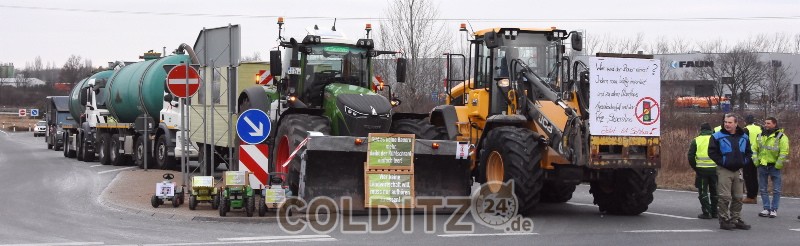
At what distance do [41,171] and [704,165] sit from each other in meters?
19.5

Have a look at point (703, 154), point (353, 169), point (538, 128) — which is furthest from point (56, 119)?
point (703, 154)

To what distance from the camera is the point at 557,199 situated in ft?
61.8

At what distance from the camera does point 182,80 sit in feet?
60.8

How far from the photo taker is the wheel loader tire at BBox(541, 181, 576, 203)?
18.3 metres

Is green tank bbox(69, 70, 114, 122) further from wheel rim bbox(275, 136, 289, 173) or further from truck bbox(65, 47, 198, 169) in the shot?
wheel rim bbox(275, 136, 289, 173)

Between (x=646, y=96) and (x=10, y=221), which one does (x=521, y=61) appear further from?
(x=10, y=221)

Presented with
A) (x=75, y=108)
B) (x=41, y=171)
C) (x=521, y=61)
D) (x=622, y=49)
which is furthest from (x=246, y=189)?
(x=622, y=49)

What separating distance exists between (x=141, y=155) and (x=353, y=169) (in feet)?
54.9

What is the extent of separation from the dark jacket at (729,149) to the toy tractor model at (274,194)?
5.72 metres

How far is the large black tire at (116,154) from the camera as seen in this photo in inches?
1314

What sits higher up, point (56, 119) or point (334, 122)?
point (334, 122)

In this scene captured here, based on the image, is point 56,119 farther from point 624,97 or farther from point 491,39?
point 624,97

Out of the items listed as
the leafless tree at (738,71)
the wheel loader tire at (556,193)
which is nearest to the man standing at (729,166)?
the wheel loader tire at (556,193)

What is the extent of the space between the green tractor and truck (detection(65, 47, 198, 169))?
24.6 feet
